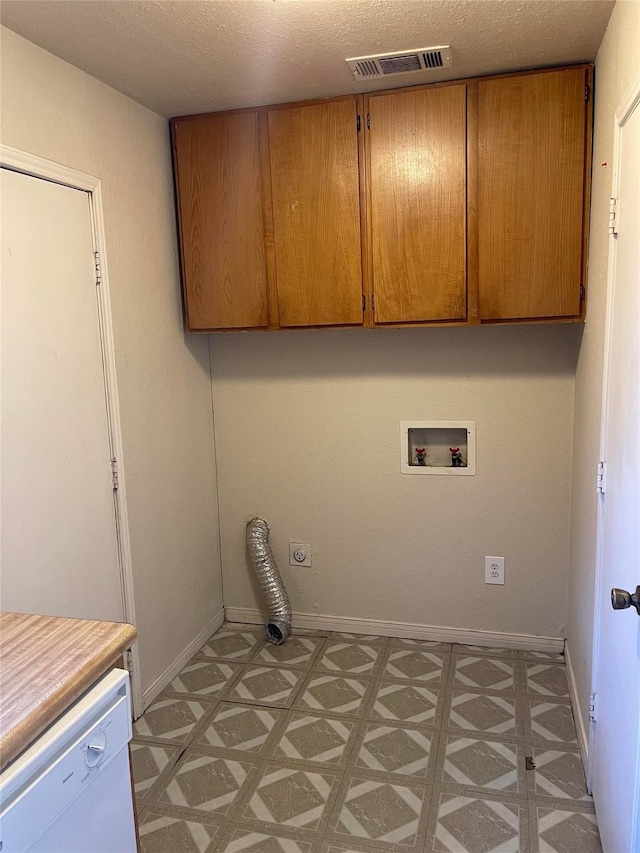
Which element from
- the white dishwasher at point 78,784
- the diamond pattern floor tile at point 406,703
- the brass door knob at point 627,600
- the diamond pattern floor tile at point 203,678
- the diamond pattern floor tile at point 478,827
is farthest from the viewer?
the diamond pattern floor tile at point 203,678

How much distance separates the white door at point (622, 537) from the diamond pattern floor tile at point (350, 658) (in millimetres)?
1074

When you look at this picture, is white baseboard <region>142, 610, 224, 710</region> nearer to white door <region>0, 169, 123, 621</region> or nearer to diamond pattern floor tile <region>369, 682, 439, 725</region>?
white door <region>0, 169, 123, 621</region>

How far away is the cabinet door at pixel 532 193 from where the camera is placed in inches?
87.4

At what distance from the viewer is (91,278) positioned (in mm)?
2174

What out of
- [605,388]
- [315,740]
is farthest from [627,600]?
[315,740]

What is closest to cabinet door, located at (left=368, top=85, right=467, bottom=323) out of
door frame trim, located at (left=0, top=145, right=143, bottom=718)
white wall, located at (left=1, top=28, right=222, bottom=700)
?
white wall, located at (left=1, top=28, right=222, bottom=700)

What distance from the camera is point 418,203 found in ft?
7.86

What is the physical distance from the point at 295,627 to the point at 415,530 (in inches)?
31.1

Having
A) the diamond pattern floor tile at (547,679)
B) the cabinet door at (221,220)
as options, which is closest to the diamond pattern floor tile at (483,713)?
the diamond pattern floor tile at (547,679)

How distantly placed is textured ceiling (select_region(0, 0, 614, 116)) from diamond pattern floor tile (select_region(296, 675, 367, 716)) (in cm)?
235

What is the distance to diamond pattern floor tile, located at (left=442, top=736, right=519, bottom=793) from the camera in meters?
2.05

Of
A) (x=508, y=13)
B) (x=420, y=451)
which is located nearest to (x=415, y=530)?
(x=420, y=451)

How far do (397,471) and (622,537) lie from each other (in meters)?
1.41

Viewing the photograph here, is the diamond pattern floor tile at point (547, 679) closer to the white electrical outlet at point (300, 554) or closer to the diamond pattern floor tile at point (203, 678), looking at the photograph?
the white electrical outlet at point (300, 554)
